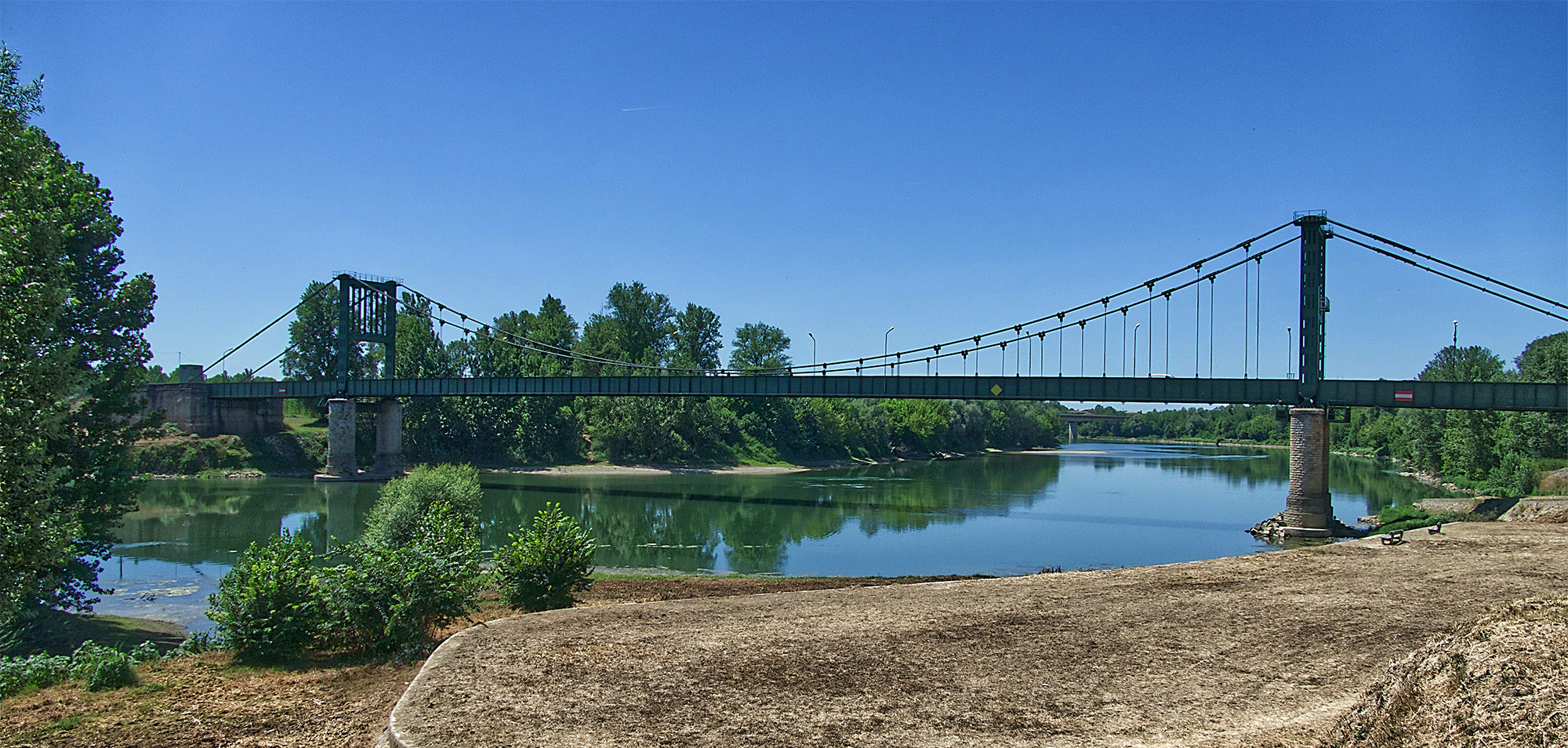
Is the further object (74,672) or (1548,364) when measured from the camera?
(1548,364)

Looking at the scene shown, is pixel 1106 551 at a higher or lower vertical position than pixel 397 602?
lower

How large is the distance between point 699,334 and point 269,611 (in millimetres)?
101404

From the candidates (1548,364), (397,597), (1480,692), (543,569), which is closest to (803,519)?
(543,569)

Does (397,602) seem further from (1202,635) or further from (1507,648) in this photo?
(1507,648)

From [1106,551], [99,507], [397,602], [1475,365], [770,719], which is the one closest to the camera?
[770,719]

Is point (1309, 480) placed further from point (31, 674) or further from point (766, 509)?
point (31, 674)

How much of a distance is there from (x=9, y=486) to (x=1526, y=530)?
31204mm

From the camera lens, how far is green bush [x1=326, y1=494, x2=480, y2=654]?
37.1ft

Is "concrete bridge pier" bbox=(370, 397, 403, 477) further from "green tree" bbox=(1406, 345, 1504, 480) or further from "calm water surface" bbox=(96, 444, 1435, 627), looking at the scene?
"green tree" bbox=(1406, 345, 1504, 480)

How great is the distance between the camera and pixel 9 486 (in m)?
6.88

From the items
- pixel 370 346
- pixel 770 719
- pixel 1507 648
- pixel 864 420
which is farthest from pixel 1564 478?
pixel 370 346

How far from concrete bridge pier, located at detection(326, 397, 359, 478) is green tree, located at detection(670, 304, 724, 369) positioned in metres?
47.1

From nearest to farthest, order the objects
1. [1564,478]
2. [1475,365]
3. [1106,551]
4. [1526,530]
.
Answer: [1526,530]
[1106,551]
[1564,478]
[1475,365]

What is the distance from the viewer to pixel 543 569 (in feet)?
47.1
